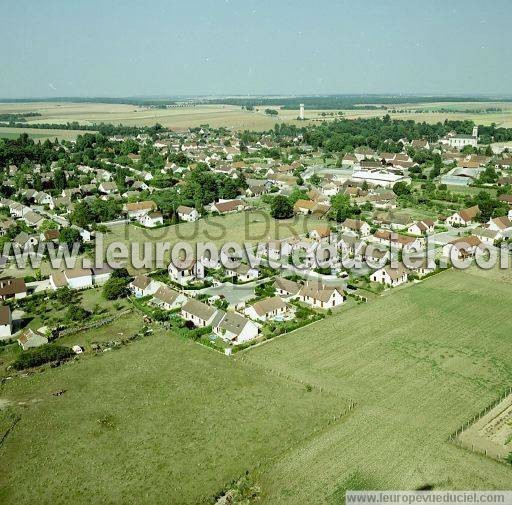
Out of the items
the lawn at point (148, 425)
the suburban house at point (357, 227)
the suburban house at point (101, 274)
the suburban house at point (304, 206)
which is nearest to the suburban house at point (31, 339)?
the lawn at point (148, 425)

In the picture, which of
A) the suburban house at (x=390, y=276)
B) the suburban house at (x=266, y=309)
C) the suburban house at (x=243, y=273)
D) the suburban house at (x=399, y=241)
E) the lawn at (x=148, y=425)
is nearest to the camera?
the lawn at (x=148, y=425)

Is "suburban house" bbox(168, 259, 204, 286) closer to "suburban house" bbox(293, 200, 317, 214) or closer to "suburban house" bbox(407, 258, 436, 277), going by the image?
"suburban house" bbox(407, 258, 436, 277)

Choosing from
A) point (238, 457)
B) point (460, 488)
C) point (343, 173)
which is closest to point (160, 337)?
point (238, 457)

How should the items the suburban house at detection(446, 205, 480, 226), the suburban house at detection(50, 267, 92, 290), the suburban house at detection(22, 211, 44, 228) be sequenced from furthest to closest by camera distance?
the suburban house at detection(22, 211, 44, 228)
the suburban house at detection(446, 205, 480, 226)
the suburban house at detection(50, 267, 92, 290)

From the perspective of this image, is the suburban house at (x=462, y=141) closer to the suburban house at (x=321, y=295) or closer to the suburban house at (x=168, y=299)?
the suburban house at (x=321, y=295)

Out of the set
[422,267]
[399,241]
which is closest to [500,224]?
[399,241]

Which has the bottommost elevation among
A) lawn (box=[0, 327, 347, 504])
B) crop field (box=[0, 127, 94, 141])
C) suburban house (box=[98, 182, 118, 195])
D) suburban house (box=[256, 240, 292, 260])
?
lawn (box=[0, 327, 347, 504])

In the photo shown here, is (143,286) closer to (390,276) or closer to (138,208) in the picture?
(390,276)

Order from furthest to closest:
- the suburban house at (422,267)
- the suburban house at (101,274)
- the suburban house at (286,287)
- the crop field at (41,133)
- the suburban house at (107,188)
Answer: the crop field at (41,133)
the suburban house at (107,188)
the suburban house at (422,267)
the suburban house at (101,274)
the suburban house at (286,287)

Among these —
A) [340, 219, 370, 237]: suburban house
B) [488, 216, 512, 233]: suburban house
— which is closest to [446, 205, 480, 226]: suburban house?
[488, 216, 512, 233]: suburban house
